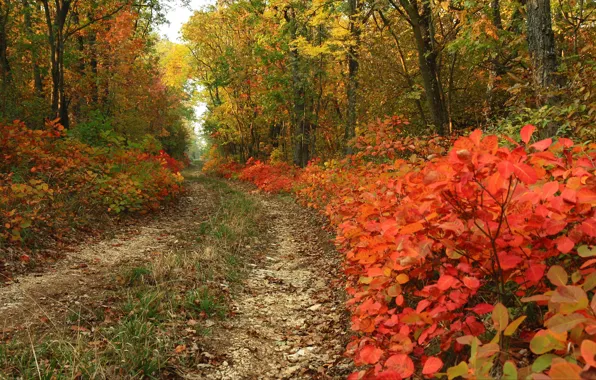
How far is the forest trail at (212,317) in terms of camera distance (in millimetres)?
3603

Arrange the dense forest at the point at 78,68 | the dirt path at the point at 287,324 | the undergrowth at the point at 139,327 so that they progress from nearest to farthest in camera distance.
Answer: the undergrowth at the point at 139,327
the dirt path at the point at 287,324
the dense forest at the point at 78,68

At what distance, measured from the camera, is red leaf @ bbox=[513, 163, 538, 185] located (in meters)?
1.62

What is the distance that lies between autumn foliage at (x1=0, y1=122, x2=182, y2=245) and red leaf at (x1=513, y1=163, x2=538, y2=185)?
23.1 feet

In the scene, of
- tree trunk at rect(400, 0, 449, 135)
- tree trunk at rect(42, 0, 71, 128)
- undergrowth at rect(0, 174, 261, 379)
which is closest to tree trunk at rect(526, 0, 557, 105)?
tree trunk at rect(400, 0, 449, 135)

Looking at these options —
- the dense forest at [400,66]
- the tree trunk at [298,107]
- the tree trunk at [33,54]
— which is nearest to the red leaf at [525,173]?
the dense forest at [400,66]

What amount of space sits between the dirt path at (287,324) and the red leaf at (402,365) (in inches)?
61.0

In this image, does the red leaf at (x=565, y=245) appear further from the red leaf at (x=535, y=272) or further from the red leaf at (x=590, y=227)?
the red leaf at (x=535, y=272)

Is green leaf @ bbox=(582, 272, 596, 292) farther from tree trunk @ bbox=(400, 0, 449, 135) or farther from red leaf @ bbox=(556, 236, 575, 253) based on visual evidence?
tree trunk @ bbox=(400, 0, 449, 135)

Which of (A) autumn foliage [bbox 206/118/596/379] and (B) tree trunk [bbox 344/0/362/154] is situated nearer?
(A) autumn foliage [bbox 206/118/596/379]

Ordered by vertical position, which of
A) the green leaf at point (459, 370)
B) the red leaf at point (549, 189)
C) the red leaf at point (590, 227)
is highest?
the red leaf at point (549, 189)

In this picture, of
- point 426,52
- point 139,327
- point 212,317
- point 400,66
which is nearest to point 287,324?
point 212,317

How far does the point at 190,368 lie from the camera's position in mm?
3467

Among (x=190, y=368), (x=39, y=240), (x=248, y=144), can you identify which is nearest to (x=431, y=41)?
(x=190, y=368)

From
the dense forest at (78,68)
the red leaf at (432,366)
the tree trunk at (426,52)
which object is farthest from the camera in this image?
the dense forest at (78,68)
